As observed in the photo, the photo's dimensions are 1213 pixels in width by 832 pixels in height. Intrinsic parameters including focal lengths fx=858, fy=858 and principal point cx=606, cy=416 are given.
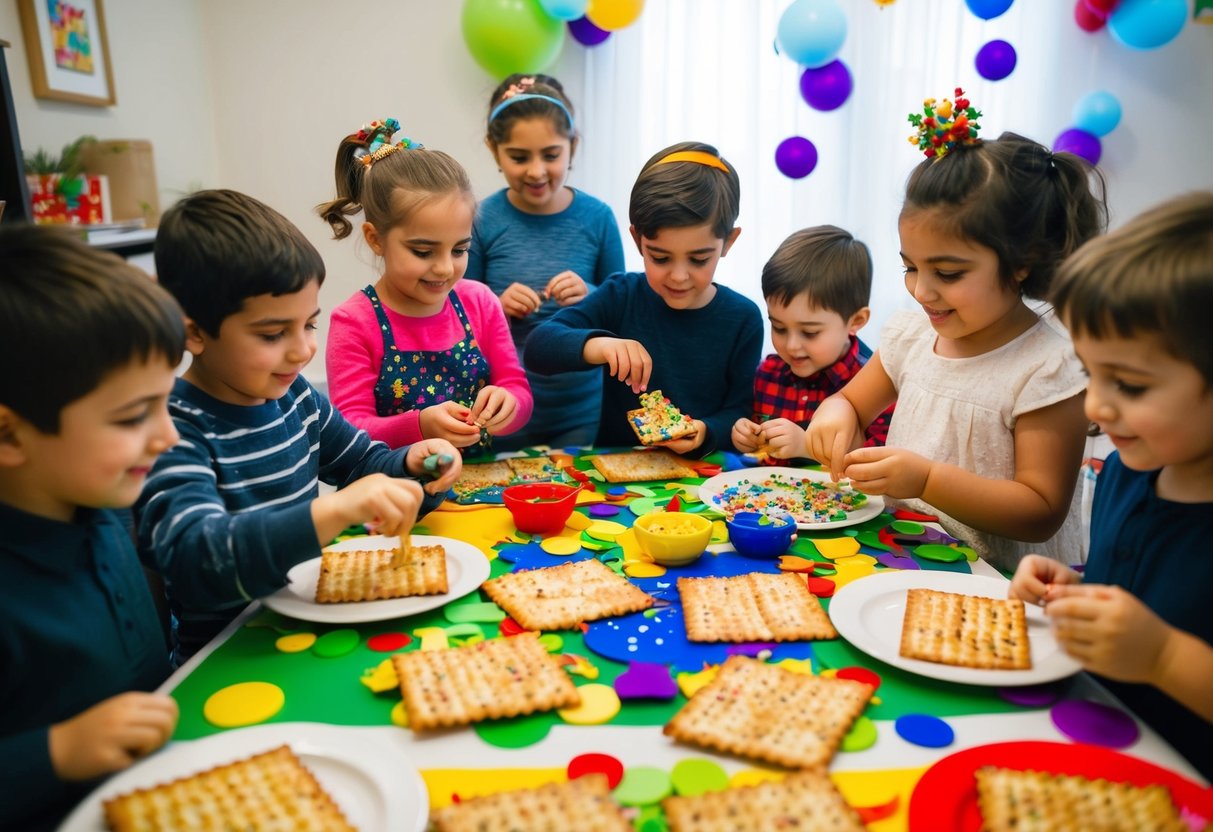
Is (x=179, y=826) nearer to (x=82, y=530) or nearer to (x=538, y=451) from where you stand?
(x=82, y=530)

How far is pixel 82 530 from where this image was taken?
1.09 metres

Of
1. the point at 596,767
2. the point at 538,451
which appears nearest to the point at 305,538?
the point at 596,767

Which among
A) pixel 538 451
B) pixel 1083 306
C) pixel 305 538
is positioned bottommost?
pixel 538 451

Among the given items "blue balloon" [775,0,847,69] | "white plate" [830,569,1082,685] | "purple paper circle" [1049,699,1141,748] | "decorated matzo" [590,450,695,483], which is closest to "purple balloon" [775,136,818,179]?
"blue balloon" [775,0,847,69]

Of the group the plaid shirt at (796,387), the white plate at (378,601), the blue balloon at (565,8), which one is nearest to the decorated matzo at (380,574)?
the white plate at (378,601)

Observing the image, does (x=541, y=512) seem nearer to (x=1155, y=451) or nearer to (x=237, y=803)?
(x=237, y=803)

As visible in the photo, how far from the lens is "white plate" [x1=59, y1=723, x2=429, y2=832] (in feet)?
2.75

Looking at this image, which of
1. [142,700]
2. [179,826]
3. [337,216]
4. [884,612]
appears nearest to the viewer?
[179,826]

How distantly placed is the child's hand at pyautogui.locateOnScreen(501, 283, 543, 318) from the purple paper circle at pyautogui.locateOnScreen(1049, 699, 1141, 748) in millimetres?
1954

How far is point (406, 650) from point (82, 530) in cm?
44

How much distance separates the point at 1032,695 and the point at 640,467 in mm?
1047

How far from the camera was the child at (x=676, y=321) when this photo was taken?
214 cm

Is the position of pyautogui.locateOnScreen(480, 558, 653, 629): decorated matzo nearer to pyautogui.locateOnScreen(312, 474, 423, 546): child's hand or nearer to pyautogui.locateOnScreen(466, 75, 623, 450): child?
pyautogui.locateOnScreen(312, 474, 423, 546): child's hand

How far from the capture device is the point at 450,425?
1873 millimetres
